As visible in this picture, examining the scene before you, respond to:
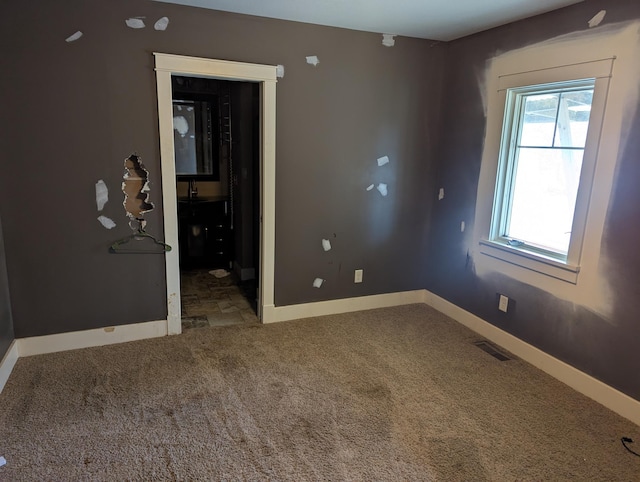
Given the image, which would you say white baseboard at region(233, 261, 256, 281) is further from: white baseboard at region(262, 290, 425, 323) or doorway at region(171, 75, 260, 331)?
white baseboard at region(262, 290, 425, 323)

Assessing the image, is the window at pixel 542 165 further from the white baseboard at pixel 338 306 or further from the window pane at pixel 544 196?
the white baseboard at pixel 338 306

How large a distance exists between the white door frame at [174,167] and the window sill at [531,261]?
5.85 feet

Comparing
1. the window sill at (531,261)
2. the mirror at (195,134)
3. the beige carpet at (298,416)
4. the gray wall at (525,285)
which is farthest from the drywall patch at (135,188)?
the window sill at (531,261)

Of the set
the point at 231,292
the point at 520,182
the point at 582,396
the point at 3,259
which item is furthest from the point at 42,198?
the point at 582,396

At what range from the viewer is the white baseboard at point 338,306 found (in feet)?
12.4

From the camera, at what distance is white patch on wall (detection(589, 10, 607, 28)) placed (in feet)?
8.45

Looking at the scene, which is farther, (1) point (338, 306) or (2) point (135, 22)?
(1) point (338, 306)

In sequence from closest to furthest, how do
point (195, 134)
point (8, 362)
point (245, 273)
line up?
point (8, 362)
point (245, 273)
point (195, 134)

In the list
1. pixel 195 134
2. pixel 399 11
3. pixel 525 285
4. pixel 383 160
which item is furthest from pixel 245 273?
pixel 399 11

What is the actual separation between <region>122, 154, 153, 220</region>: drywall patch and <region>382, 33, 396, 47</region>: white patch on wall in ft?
7.22

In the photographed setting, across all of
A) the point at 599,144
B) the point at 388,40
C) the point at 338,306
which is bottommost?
the point at 338,306

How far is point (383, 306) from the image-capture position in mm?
4195

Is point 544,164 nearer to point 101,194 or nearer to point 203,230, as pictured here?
point 101,194

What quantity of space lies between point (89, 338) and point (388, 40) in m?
3.35
